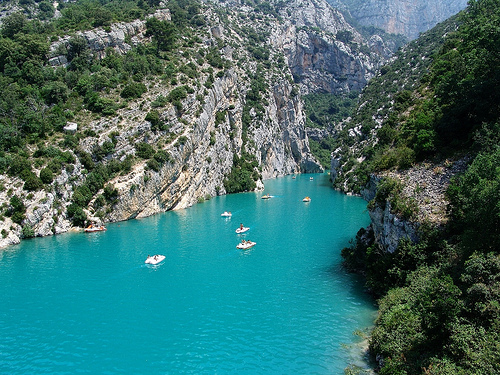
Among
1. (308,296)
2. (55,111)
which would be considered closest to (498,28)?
(308,296)

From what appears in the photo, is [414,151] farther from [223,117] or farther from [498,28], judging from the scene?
[223,117]

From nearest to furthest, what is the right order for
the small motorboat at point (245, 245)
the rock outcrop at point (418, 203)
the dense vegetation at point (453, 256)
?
1. the dense vegetation at point (453, 256)
2. the rock outcrop at point (418, 203)
3. the small motorboat at point (245, 245)

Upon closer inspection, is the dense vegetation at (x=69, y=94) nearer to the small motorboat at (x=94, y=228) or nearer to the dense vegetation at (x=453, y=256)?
the small motorboat at (x=94, y=228)

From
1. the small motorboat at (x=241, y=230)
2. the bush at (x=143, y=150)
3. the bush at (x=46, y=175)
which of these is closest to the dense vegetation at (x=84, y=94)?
the bush at (x=143, y=150)

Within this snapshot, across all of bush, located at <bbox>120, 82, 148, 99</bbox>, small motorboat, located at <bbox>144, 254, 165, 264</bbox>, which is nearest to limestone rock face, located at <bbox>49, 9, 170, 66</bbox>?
bush, located at <bbox>120, 82, 148, 99</bbox>

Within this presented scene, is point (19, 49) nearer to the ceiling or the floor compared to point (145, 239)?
nearer to the ceiling

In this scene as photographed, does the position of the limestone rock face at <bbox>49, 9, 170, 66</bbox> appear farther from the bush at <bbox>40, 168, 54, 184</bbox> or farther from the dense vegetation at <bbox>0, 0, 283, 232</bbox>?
the bush at <bbox>40, 168, 54, 184</bbox>
